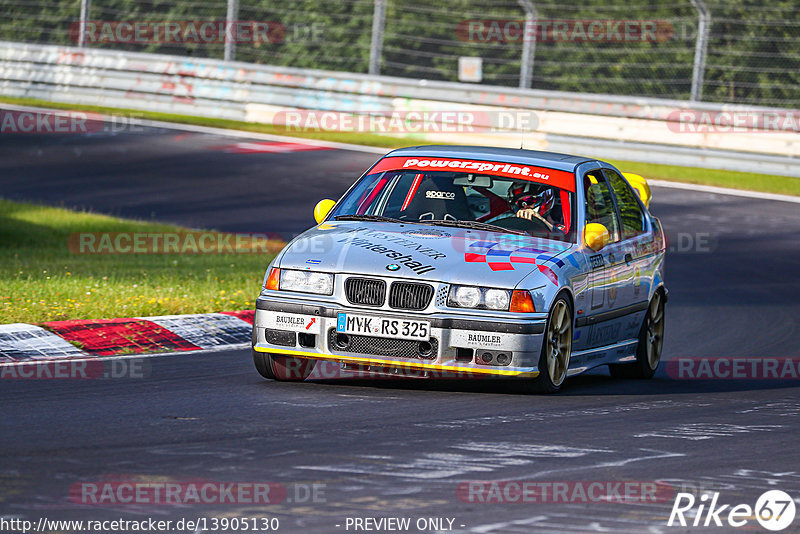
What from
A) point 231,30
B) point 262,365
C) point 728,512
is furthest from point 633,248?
point 231,30

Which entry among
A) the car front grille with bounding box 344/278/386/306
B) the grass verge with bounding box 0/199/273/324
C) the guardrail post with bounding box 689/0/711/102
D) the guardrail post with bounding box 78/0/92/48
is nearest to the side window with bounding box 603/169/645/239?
the car front grille with bounding box 344/278/386/306

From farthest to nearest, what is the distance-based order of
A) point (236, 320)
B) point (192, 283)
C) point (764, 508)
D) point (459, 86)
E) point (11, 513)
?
1. point (459, 86)
2. point (192, 283)
3. point (236, 320)
4. point (764, 508)
5. point (11, 513)

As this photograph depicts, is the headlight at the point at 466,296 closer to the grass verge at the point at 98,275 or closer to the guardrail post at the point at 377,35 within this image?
the grass verge at the point at 98,275

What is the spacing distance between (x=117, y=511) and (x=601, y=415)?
3.52 meters

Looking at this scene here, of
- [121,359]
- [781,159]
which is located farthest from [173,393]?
[781,159]

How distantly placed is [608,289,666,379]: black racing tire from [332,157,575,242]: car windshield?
1447mm

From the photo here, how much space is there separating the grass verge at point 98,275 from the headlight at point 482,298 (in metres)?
3.58

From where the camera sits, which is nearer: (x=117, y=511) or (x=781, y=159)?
(x=117, y=511)

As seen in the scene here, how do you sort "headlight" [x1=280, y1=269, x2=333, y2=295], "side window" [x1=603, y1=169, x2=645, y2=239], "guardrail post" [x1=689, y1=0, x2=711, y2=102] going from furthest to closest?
1. "guardrail post" [x1=689, y1=0, x2=711, y2=102]
2. "side window" [x1=603, y1=169, x2=645, y2=239]
3. "headlight" [x1=280, y1=269, x2=333, y2=295]

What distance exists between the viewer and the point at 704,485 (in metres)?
6.09

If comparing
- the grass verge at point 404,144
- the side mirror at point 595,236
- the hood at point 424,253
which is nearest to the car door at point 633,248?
the side mirror at point 595,236

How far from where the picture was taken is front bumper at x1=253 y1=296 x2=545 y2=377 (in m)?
8.15

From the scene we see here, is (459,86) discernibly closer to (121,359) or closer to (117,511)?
(121,359)

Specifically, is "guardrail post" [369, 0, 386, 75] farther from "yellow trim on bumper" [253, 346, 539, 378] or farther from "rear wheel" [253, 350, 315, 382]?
"yellow trim on bumper" [253, 346, 539, 378]
